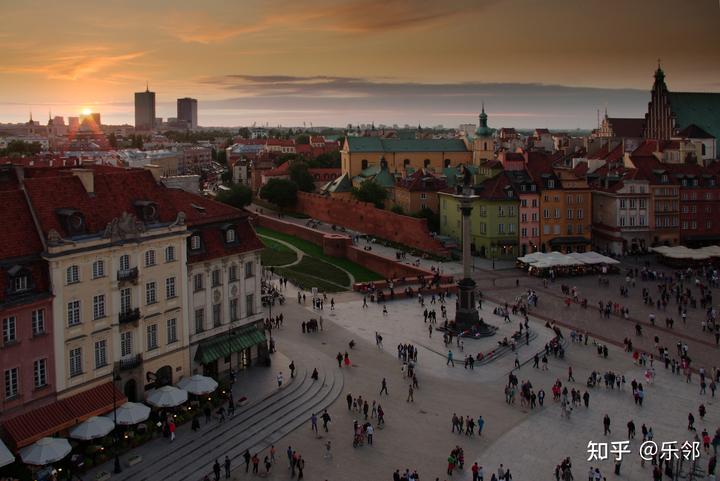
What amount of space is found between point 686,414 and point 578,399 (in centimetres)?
467

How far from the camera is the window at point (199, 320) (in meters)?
34.2

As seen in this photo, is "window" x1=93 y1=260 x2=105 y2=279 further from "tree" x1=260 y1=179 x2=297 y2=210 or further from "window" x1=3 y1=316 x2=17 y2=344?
"tree" x1=260 y1=179 x2=297 y2=210

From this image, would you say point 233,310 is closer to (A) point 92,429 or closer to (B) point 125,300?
(B) point 125,300

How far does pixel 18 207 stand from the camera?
28188 millimetres

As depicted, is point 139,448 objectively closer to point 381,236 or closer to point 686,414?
point 686,414

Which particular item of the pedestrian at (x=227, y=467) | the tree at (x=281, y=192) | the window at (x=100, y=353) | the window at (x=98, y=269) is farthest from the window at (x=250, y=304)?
the tree at (x=281, y=192)

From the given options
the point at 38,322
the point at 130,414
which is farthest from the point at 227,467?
the point at 38,322

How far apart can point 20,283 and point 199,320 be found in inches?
377

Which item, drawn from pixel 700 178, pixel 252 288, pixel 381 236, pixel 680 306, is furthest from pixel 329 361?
pixel 700 178

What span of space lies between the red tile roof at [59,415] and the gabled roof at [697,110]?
92359mm

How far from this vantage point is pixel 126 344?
100 ft

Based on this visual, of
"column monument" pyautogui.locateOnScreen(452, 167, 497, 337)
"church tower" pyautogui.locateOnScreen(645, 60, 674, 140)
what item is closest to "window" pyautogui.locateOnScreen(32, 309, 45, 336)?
"column monument" pyautogui.locateOnScreen(452, 167, 497, 337)

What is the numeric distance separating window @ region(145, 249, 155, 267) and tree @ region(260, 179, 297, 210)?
70.6 metres

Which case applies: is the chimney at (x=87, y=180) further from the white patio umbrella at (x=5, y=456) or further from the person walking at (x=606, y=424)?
the person walking at (x=606, y=424)
